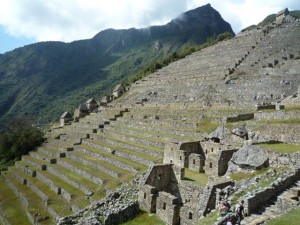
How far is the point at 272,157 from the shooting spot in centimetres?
1504

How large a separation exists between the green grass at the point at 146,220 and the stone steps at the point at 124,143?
7374mm

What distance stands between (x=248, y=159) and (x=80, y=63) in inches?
6112

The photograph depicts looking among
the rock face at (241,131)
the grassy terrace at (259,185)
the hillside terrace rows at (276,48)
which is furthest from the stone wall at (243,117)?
the hillside terrace rows at (276,48)

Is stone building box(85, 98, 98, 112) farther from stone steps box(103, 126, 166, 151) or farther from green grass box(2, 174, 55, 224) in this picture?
green grass box(2, 174, 55, 224)

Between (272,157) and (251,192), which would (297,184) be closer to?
(251,192)

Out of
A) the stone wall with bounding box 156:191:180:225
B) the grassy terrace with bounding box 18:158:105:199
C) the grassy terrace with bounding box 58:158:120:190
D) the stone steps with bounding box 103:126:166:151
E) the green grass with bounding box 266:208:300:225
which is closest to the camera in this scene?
the green grass with bounding box 266:208:300:225

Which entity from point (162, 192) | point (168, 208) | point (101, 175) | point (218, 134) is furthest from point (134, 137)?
point (168, 208)

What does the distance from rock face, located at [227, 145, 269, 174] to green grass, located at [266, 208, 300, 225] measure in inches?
219

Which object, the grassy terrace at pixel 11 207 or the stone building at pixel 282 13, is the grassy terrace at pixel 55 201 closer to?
the grassy terrace at pixel 11 207

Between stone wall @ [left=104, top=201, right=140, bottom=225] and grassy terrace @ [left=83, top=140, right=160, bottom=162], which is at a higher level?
grassy terrace @ [left=83, top=140, right=160, bottom=162]

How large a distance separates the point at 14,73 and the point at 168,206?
13980 centimetres

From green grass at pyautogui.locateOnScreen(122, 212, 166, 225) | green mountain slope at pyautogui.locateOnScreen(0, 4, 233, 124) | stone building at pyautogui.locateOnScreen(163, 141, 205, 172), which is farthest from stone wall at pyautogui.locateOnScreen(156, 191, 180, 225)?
green mountain slope at pyautogui.locateOnScreen(0, 4, 233, 124)

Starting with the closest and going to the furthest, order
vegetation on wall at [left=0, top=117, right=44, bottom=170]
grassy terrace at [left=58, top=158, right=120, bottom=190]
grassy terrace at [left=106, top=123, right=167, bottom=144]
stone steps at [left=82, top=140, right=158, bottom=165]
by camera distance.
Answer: grassy terrace at [left=58, top=158, right=120, bottom=190], stone steps at [left=82, top=140, right=158, bottom=165], grassy terrace at [left=106, top=123, right=167, bottom=144], vegetation on wall at [left=0, top=117, right=44, bottom=170]

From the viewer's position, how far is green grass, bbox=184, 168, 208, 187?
17114 millimetres
